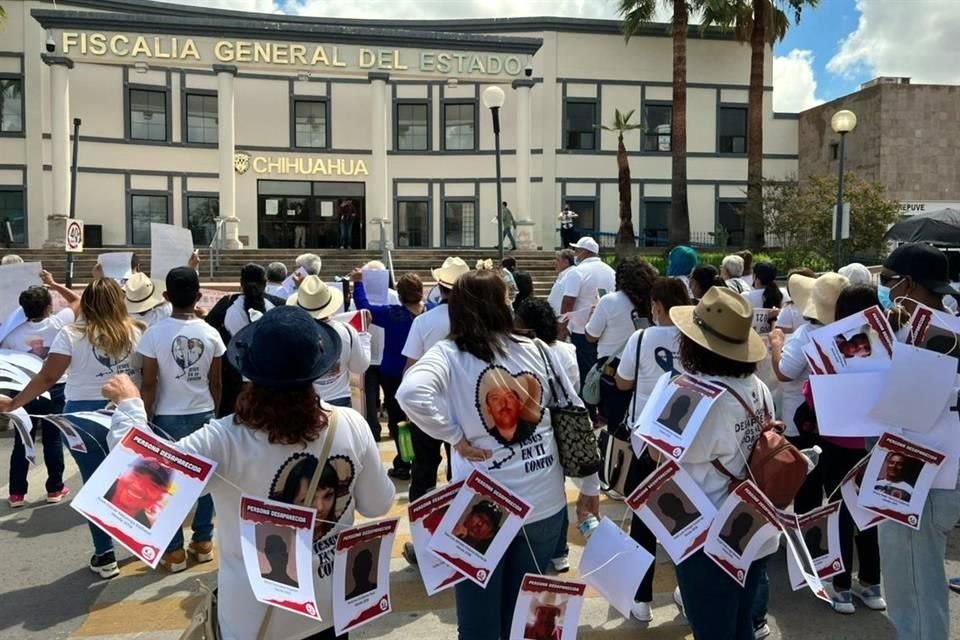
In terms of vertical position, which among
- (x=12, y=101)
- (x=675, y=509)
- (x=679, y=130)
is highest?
(x=12, y=101)

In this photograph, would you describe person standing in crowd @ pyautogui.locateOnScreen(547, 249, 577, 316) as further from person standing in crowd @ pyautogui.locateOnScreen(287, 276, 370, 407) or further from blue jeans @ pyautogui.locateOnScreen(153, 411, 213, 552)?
blue jeans @ pyautogui.locateOnScreen(153, 411, 213, 552)

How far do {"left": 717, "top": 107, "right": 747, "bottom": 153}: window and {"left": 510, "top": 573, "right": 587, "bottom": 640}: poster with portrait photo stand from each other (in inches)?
1175

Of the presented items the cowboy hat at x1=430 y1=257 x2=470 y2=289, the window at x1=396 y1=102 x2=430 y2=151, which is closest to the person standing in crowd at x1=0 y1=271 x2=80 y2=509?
the cowboy hat at x1=430 y1=257 x2=470 y2=289

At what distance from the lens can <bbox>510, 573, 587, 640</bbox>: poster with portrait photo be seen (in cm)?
297

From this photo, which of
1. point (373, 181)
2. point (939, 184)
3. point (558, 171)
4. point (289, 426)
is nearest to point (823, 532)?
point (289, 426)

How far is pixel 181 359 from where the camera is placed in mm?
4988

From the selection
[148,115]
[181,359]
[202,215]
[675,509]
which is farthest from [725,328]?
[148,115]

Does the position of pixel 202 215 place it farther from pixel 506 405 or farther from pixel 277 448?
pixel 277 448

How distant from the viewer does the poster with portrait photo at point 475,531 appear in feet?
9.65

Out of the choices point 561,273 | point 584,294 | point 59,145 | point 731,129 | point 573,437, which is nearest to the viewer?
point 573,437

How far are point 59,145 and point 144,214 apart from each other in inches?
171

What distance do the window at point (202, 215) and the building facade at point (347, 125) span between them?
72 mm

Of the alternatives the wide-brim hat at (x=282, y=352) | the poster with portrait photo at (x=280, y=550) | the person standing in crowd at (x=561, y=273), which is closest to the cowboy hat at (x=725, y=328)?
the wide-brim hat at (x=282, y=352)

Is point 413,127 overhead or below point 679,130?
A: overhead
